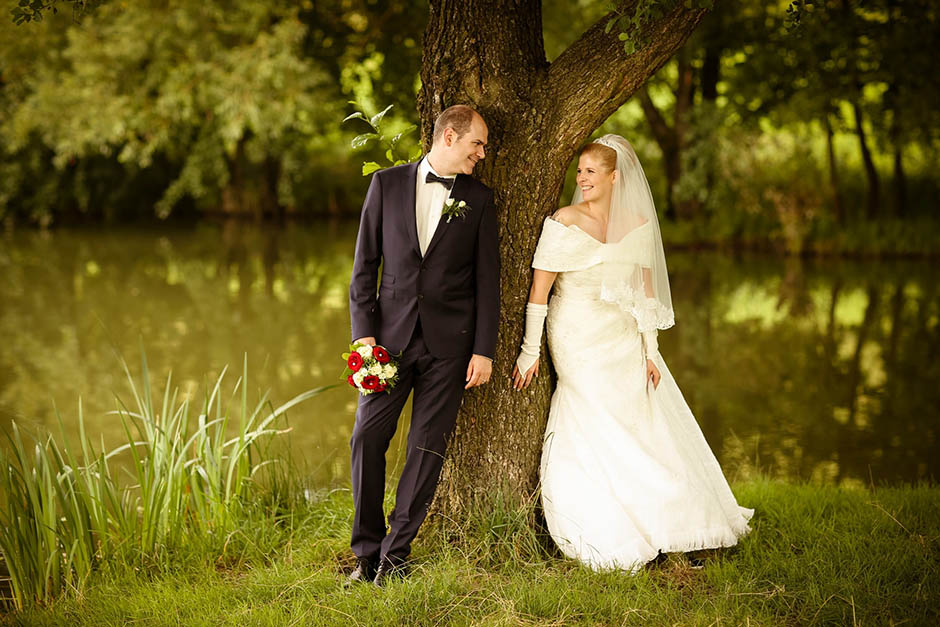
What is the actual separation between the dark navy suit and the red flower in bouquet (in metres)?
0.10

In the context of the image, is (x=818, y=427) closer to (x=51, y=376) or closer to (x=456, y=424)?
(x=456, y=424)

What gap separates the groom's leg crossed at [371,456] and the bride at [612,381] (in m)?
0.61

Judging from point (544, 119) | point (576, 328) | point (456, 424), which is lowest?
point (456, 424)

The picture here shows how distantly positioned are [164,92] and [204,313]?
18.3 feet

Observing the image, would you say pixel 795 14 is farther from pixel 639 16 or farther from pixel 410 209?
pixel 410 209

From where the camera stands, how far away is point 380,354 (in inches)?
126

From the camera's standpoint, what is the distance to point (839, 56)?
51.1ft

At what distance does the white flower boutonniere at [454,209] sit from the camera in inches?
128

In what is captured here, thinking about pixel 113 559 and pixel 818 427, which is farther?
pixel 818 427

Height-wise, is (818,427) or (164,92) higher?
(164,92)

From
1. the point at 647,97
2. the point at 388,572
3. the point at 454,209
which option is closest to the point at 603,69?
the point at 454,209

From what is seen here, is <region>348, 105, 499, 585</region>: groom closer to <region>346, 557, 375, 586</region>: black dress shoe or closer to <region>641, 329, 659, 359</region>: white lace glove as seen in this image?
<region>346, 557, 375, 586</region>: black dress shoe

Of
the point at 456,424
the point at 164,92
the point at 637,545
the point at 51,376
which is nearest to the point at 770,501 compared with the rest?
the point at 637,545

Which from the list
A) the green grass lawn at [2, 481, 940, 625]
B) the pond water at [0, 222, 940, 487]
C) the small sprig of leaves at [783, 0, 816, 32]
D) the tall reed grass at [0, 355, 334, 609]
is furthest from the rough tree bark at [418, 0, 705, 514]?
the pond water at [0, 222, 940, 487]
